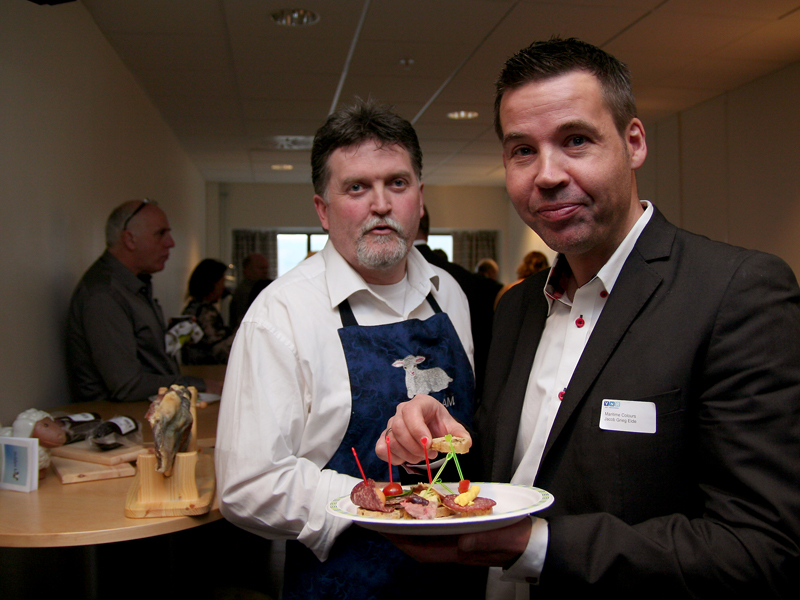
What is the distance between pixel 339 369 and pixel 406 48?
3551 mm

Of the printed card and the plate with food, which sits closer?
the plate with food

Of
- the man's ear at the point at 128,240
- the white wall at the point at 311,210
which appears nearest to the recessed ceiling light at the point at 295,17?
the man's ear at the point at 128,240

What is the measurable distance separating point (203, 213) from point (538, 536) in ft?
32.0

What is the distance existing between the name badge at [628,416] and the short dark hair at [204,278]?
→ 4713 mm

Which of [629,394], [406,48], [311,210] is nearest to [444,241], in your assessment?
[311,210]

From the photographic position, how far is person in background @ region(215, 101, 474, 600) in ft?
4.89

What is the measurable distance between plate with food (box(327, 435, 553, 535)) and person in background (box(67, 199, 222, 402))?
231 centimetres

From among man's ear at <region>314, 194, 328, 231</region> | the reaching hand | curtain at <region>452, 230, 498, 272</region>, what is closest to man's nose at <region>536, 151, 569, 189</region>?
the reaching hand

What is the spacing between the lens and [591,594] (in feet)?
3.55

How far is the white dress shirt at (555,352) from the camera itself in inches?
50.3

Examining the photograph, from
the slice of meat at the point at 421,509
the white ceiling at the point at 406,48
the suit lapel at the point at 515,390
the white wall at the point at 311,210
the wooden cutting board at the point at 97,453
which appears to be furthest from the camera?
the white wall at the point at 311,210

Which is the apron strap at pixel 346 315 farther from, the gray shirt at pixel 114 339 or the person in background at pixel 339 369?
the gray shirt at pixel 114 339

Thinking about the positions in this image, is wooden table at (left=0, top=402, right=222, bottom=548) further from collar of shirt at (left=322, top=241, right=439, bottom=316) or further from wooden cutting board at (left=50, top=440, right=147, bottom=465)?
collar of shirt at (left=322, top=241, right=439, bottom=316)

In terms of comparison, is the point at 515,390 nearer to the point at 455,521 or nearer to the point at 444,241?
the point at 455,521
